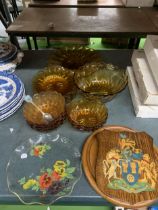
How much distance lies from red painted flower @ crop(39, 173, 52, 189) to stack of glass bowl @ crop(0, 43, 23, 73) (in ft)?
1.50

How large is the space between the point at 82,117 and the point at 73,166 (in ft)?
0.52

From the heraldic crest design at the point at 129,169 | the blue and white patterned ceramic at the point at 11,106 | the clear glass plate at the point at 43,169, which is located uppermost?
the blue and white patterned ceramic at the point at 11,106

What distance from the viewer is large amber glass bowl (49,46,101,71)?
31.4 inches

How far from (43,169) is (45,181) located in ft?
0.11

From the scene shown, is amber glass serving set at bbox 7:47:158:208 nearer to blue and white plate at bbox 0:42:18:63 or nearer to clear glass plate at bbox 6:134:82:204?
clear glass plate at bbox 6:134:82:204

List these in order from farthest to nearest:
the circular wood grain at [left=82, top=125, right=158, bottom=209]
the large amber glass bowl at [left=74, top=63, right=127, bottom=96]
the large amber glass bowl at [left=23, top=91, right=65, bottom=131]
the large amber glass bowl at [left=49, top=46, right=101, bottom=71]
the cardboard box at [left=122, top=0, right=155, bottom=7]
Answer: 1. the cardboard box at [left=122, top=0, right=155, bottom=7]
2. the large amber glass bowl at [left=49, top=46, right=101, bottom=71]
3. the large amber glass bowl at [left=74, top=63, right=127, bottom=96]
4. the large amber glass bowl at [left=23, top=91, right=65, bottom=131]
5. the circular wood grain at [left=82, top=125, right=158, bottom=209]

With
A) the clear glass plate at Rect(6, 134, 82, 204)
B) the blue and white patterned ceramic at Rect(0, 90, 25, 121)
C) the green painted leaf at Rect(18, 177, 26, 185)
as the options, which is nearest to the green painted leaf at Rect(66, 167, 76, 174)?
the clear glass plate at Rect(6, 134, 82, 204)

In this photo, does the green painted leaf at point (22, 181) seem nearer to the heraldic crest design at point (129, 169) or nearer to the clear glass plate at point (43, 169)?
the clear glass plate at point (43, 169)

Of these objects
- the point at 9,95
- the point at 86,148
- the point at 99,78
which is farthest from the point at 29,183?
the point at 99,78

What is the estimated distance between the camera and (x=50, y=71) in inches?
28.8

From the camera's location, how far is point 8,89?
2.16 feet

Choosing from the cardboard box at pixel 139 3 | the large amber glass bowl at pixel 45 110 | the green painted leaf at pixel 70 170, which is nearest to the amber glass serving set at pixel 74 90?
the large amber glass bowl at pixel 45 110

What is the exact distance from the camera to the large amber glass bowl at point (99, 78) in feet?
2.23

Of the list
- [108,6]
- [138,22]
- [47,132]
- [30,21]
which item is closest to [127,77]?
[47,132]
